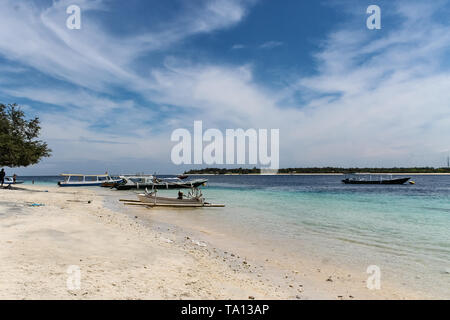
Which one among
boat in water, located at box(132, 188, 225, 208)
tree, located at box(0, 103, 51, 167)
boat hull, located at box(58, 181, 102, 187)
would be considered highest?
tree, located at box(0, 103, 51, 167)

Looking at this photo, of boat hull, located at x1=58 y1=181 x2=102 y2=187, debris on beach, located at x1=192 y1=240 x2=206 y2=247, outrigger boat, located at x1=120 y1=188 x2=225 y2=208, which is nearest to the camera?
debris on beach, located at x1=192 y1=240 x2=206 y2=247

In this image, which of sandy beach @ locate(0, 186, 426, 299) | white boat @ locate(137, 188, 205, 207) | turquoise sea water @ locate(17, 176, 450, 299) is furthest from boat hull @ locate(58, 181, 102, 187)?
sandy beach @ locate(0, 186, 426, 299)

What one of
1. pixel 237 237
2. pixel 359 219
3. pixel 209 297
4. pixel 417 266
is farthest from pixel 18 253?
pixel 359 219

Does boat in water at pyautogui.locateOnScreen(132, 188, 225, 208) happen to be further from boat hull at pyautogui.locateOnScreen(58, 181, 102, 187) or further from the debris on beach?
boat hull at pyautogui.locateOnScreen(58, 181, 102, 187)

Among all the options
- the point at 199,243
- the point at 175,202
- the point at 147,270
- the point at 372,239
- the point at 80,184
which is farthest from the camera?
the point at 80,184

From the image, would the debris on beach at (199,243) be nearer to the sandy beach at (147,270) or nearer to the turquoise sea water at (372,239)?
the sandy beach at (147,270)

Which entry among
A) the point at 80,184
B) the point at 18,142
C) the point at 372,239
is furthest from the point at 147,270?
the point at 80,184

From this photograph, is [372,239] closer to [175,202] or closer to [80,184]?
[175,202]

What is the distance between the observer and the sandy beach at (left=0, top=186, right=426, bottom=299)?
5.47 m

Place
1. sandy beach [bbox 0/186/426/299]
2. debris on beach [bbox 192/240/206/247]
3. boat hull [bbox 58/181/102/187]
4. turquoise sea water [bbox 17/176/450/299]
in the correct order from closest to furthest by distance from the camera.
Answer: sandy beach [bbox 0/186/426/299]
turquoise sea water [bbox 17/176/450/299]
debris on beach [bbox 192/240/206/247]
boat hull [bbox 58/181/102/187]

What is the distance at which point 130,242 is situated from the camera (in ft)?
32.3

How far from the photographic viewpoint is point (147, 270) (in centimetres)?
691

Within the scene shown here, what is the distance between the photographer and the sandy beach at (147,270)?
5473 mm
